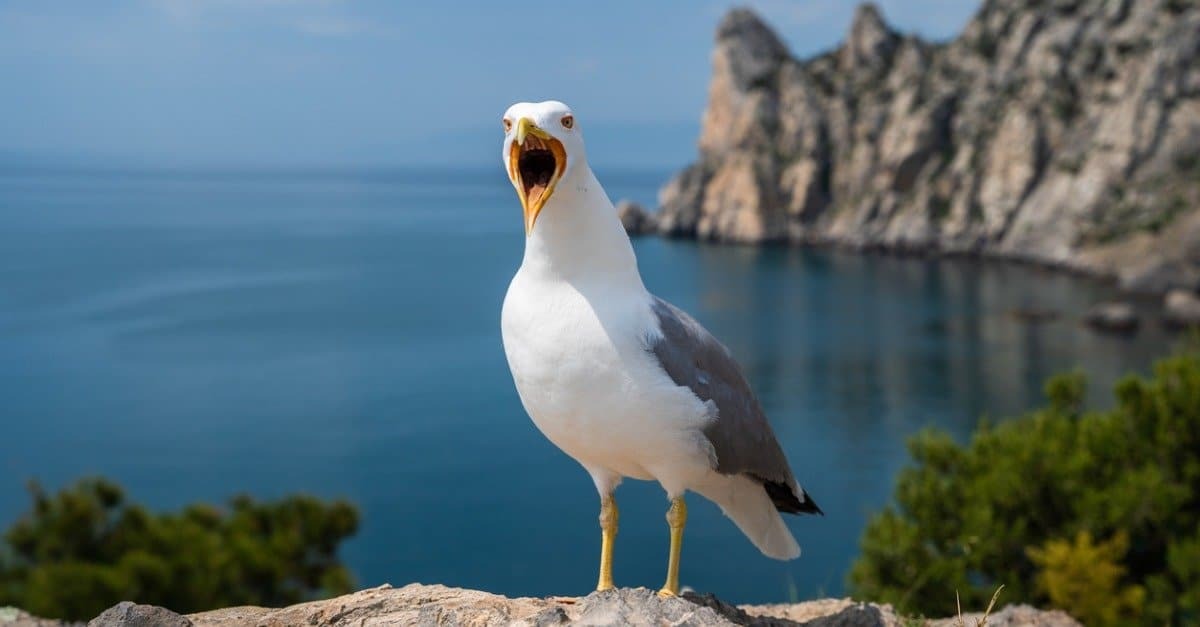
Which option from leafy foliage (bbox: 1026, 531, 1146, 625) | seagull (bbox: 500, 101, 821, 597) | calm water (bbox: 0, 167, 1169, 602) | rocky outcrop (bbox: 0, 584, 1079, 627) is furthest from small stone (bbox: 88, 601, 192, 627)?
calm water (bbox: 0, 167, 1169, 602)

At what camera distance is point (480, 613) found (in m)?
3.65

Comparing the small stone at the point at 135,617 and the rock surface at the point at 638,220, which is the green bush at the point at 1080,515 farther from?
the rock surface at the point at 638,220

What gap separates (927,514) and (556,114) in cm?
793

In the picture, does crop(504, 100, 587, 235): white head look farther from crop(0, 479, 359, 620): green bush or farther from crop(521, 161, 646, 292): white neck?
crop(0, 479, 359, 620): green bush

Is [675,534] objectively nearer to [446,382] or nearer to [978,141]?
[446,382]

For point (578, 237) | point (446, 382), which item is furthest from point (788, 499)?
point (446, 382)

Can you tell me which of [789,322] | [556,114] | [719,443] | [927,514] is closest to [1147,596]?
[927,514]

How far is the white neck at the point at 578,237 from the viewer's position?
3885 millimetres

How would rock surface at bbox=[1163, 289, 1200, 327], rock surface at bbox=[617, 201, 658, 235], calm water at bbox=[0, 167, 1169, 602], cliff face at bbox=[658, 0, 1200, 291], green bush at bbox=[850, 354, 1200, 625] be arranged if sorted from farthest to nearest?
rock surface at bbox=[617, 201, 658, 235]
cliff face at bbox=[658, 0, 1200, 291]
rock surface at bbox=[1163, 289, 1200, 327]
calm water at bbox=[0, 167, 1169, 602]
green bush at bbox=[850, 354, 1200, 625]

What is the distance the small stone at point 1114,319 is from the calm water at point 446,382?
2.46ft

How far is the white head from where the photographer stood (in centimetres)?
360

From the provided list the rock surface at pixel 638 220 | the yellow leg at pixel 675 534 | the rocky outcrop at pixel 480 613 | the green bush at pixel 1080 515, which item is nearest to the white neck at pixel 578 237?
the yellow leg at pixel 675 534

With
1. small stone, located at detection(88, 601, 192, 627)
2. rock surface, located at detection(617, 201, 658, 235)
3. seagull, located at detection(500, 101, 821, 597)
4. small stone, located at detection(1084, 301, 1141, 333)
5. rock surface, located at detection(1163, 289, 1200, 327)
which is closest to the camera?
small stone, located at detection(88, 601, 192, 627)

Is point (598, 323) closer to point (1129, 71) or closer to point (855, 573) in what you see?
point (855, 573)
